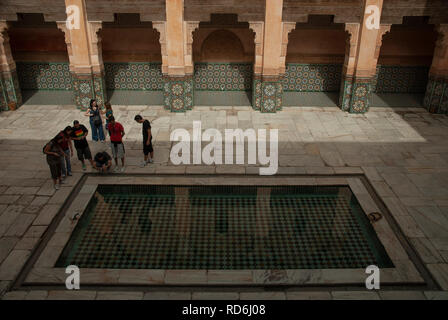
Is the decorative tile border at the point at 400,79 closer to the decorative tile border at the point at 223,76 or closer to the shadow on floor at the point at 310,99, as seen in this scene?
the shadow on floor at the point at 310,99

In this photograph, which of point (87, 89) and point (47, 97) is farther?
point (47, 97)

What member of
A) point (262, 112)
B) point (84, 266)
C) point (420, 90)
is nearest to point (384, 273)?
point (84, 266)

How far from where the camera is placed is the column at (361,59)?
8.71m

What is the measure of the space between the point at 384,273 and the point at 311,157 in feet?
10.0

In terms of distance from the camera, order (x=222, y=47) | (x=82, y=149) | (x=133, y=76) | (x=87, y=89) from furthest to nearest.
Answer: (x=133, y=76) < (x=222, y=47) < (x=87, y=89) < (x=82, y=149)

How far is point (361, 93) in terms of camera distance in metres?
9.36

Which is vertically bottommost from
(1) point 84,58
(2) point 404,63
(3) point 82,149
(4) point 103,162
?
(4) point 103,162

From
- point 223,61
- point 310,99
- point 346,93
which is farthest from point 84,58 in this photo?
point 346,93

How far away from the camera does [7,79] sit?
30.7 ft

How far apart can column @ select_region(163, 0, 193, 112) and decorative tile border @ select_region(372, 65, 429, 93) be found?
16.6ft

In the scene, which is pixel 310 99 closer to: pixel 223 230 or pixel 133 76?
pixel 133 76

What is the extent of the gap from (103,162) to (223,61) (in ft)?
16.4
